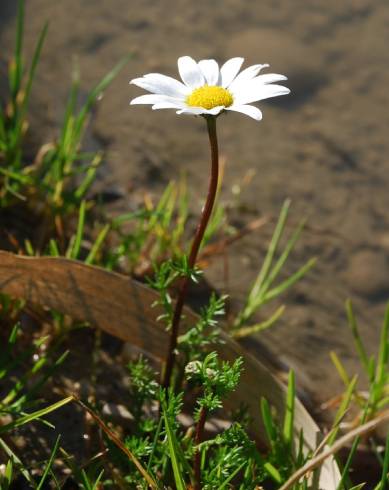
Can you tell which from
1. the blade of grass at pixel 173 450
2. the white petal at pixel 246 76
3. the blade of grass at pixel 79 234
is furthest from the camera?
the blade of grass at pixel 79 234

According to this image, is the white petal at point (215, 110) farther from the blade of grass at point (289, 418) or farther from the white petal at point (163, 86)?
the blade of grass at point (289, 418)

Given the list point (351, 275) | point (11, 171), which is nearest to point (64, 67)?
point (11, 171)

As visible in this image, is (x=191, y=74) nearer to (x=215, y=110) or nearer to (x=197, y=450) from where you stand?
(x=215, y=110)

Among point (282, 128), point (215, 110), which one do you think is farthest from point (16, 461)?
point (282, 128)

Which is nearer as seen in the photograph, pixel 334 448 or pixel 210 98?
pixel 334 448

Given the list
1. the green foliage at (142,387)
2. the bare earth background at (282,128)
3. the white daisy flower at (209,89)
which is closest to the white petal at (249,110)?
the white daisy flower at (209,89)

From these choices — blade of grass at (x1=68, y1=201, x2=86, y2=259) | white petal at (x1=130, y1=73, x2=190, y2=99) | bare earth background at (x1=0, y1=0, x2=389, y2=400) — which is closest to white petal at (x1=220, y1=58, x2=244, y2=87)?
white petal at (x1=130, y1=73, x2=190, y2=99)

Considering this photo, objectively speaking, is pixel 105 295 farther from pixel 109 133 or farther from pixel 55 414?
pixel 109 133
